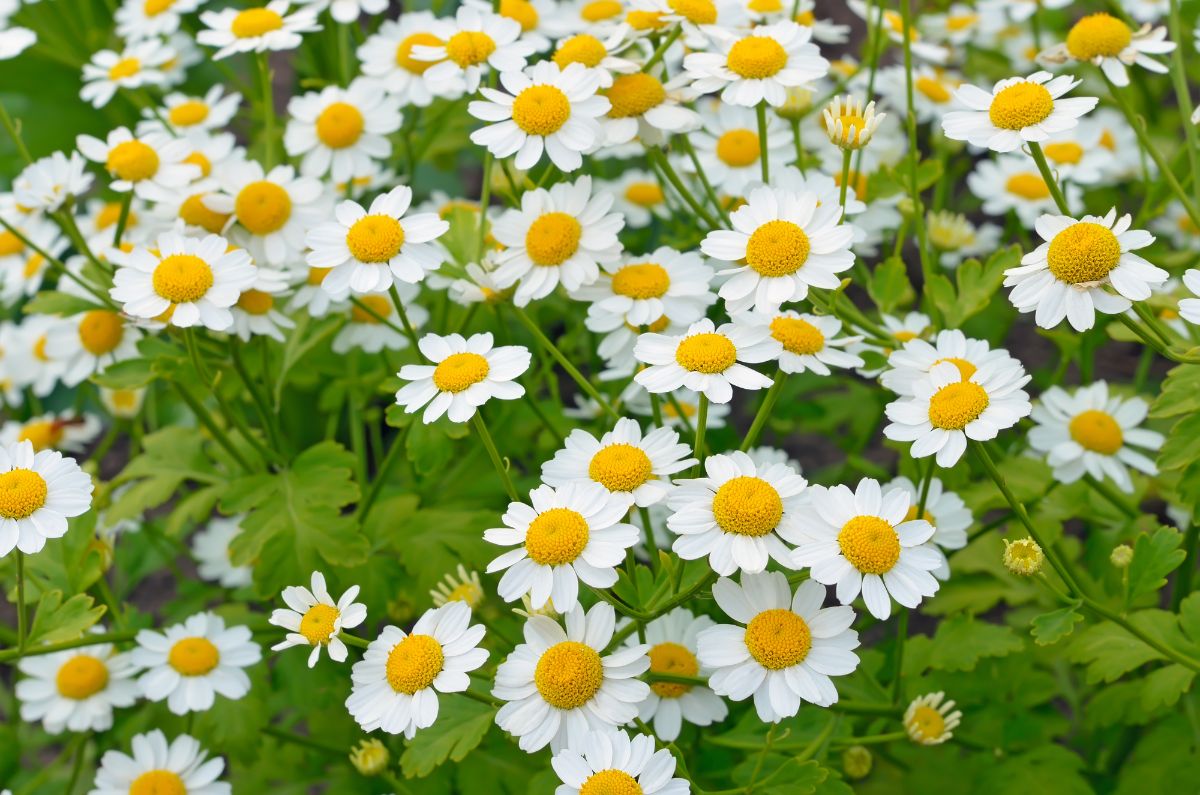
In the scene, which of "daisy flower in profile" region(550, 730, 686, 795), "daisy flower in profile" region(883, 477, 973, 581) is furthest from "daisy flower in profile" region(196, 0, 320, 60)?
"daisy flower in profile" region(550, 730, 686, 795)

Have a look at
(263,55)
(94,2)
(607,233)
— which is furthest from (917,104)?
(94,2)

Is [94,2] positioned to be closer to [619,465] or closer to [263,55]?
[263,55]

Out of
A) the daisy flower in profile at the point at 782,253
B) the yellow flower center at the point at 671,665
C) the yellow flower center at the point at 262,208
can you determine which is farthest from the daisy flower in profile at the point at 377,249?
the yellow flower center at the point at 671,665

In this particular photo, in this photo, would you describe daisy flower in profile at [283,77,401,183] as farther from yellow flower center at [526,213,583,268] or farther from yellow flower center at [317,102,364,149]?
yellow flower center at [526,213,583,268]

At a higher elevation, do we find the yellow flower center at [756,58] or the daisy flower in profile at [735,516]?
the yellow flower center at [756,58]

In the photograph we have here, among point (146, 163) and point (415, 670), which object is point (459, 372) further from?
point (146, 163)

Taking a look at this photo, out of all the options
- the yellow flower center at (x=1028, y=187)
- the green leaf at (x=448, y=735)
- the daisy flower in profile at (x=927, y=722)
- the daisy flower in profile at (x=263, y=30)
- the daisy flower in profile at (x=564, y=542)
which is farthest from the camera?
the yellow flower center at (x=1028, y=187)

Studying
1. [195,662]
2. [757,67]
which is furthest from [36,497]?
[757,67]

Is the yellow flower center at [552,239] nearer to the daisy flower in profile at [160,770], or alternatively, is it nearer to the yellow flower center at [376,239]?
the yellow flower center at [376,239]

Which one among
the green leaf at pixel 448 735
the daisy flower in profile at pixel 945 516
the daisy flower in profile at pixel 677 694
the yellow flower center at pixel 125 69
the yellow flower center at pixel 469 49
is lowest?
the daisy flower in profile at pixel 677 694
